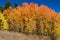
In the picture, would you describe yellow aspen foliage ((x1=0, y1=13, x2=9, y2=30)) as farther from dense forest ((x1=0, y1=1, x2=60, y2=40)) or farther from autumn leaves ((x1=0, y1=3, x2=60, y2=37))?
autumn leaves ((x1=0, y1=3, x2=60, y2=37))

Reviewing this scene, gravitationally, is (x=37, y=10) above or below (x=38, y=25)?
→ above

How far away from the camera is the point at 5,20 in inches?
2682

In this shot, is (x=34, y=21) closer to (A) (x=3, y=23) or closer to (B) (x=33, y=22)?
(B) (x=33, y=22)

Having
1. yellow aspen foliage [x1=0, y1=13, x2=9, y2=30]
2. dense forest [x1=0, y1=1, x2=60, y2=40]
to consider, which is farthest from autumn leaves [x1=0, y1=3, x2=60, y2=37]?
yellow aspen foliage [x1=0, y1=13, x2=9, y2=30]

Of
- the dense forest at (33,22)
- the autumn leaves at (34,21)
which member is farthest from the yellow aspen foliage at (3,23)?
the autumn leaves at (34,21)

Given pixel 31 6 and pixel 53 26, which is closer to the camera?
pixel 53 26

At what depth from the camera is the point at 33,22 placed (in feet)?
217

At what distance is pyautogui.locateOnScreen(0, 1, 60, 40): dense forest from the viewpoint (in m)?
65.4

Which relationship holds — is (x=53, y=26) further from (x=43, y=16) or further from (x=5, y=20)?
(x=5, y=20)

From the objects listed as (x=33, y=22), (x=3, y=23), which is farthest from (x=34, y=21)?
(x=3, y=23)

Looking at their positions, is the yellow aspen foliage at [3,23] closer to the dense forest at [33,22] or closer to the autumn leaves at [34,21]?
the dense forest at [33,22]

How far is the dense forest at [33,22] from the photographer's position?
6538 cm

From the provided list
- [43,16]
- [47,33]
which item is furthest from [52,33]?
[43,16]

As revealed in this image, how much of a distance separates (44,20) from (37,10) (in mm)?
4775
